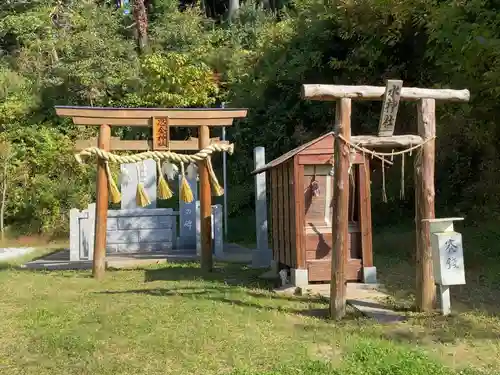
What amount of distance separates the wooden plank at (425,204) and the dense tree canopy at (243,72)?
3991mm

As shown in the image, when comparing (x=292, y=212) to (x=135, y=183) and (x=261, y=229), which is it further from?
(x=135, y=183)

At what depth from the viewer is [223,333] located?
5.57m

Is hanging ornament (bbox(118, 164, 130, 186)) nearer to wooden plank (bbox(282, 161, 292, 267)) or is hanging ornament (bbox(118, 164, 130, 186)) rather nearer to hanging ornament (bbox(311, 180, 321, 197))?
wooden plank (bbox(282, 161, 292, 267))

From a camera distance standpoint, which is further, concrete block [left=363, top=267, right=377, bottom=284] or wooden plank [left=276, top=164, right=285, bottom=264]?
wooden plank [left=276, top=164, right=285, bottom=264]

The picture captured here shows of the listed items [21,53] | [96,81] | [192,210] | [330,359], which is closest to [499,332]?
[330,359]

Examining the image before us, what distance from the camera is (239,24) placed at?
945 inches

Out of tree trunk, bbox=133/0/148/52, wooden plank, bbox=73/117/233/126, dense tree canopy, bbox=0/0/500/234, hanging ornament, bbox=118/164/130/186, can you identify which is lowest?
hanging ornament, bbox=118/164/130/186

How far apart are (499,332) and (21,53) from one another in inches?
882

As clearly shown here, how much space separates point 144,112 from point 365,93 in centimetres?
434

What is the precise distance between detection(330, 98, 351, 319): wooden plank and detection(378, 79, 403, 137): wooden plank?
0.43 metres

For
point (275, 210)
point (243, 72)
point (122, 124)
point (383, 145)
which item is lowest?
point (275, 210)

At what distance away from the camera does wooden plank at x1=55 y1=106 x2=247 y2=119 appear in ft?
29.9

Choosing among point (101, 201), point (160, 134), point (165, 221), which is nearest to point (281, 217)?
point (160, 134)

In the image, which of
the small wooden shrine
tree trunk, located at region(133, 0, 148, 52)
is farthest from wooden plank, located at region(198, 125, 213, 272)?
tree trunk, located at region(133, 0, 148, 52)
